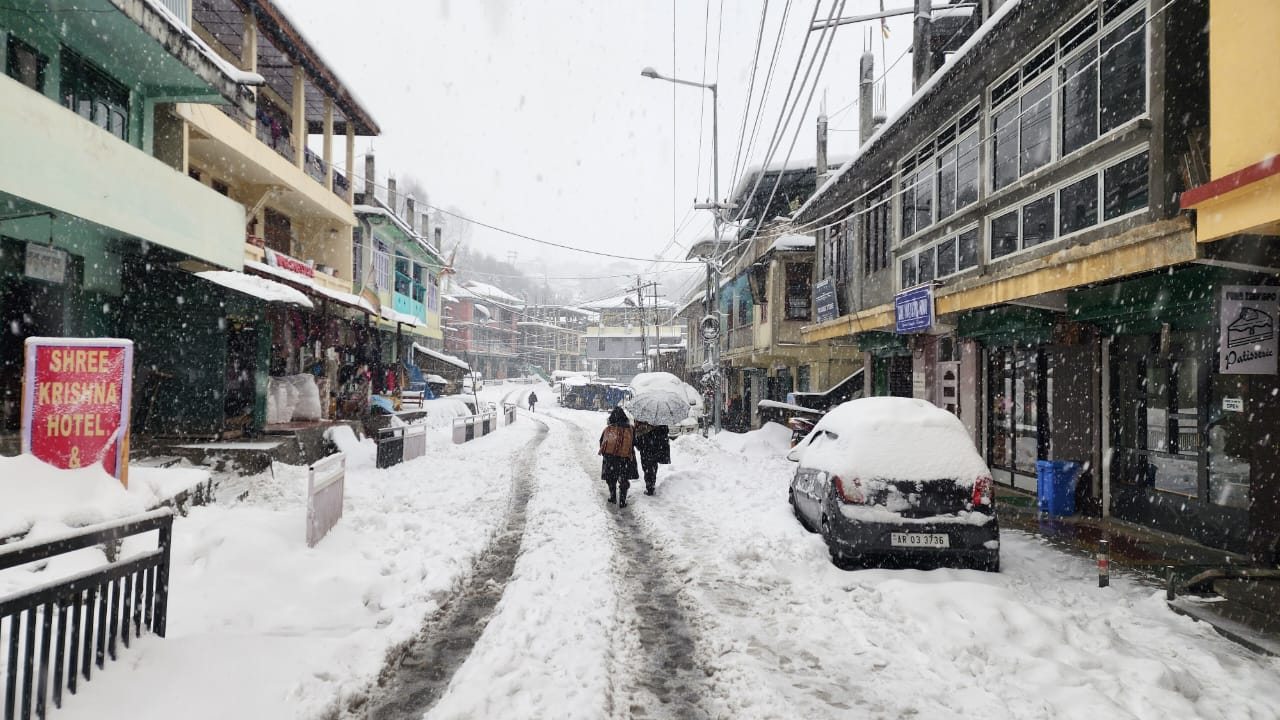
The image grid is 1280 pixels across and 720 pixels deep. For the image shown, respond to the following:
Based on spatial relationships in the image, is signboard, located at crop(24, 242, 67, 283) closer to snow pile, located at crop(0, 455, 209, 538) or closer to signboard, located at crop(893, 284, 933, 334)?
snow pile, located at crop(0, 455, 209, 538)

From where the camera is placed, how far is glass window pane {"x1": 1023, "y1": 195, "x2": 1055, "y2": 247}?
998 centimetres

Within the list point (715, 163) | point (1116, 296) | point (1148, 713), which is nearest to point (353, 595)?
point (1148, 713)

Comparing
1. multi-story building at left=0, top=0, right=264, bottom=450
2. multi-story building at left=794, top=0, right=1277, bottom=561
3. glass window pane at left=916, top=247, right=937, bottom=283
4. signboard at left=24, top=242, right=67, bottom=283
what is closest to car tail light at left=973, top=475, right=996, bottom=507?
multi-story building at left=794, top=0, right=1277, bottom=561

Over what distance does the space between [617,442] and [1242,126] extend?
331 inches

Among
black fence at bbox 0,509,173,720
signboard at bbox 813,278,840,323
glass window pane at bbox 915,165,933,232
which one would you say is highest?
glass window pane at bbox 915,165,933,232

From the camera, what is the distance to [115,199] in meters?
8.98

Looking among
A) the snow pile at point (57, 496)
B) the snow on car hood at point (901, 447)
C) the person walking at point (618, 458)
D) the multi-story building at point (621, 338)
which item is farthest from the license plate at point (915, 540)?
the multi-story building at point (621, 338)

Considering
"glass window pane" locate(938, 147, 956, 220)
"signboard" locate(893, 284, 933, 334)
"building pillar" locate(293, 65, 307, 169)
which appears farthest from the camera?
"building pillar" locate(293, 65, 307, 169)

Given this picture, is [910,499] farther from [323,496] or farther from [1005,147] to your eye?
[1005,147]

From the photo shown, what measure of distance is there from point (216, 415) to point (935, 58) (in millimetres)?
18017

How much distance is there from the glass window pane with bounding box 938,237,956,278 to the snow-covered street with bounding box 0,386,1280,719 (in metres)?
6.75

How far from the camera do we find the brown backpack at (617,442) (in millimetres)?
10297

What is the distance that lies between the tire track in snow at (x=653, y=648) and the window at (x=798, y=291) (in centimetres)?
1684

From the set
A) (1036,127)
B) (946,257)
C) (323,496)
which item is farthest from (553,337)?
(323,496)
